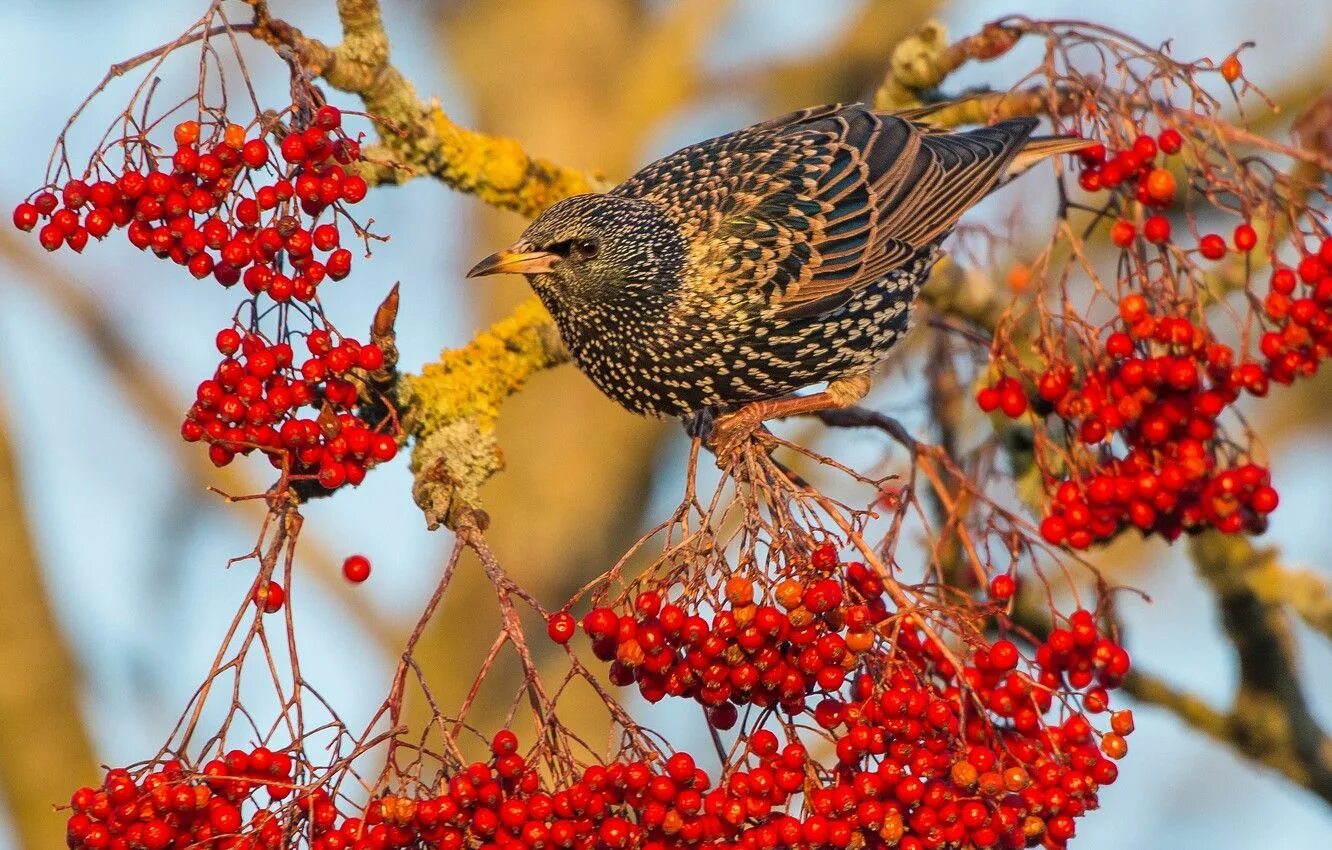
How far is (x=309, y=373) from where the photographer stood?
3.34 m

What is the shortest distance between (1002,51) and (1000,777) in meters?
→ 2.36

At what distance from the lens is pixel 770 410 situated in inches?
187

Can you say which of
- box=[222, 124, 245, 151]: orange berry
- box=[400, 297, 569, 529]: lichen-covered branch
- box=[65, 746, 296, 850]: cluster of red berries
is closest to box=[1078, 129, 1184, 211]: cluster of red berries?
box=[400, 297, 569, 529]: lichen-covered branch

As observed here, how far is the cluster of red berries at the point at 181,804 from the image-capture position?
10.2 feet

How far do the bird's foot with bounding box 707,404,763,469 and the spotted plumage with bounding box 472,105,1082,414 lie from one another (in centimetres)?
25

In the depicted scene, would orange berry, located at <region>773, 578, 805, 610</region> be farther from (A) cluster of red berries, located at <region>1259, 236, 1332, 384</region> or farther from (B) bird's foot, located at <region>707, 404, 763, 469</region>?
(A) cluster of red berries, located at <region>1259, 236, 1332, 384</region>

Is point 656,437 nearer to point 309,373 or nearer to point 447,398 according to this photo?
point 447,398

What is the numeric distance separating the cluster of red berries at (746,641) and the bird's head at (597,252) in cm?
166

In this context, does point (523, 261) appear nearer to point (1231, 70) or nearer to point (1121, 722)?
point (1231, 70)

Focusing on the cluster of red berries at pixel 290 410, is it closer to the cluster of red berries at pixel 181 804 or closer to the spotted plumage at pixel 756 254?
the cluster of red berries at pixel 181 804

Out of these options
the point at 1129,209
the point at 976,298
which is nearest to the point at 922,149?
the point at 976,298

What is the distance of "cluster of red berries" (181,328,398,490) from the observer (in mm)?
3283

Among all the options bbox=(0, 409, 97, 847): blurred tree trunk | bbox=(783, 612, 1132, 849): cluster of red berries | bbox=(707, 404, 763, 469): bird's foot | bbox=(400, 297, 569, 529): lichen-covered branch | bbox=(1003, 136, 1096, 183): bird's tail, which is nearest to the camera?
bbox=(783, 612, 1132, 849): cluster of red berries

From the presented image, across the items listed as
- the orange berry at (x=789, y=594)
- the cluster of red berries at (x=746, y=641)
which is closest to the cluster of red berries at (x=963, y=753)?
the cluster of red berries at (x=746, y=641)
